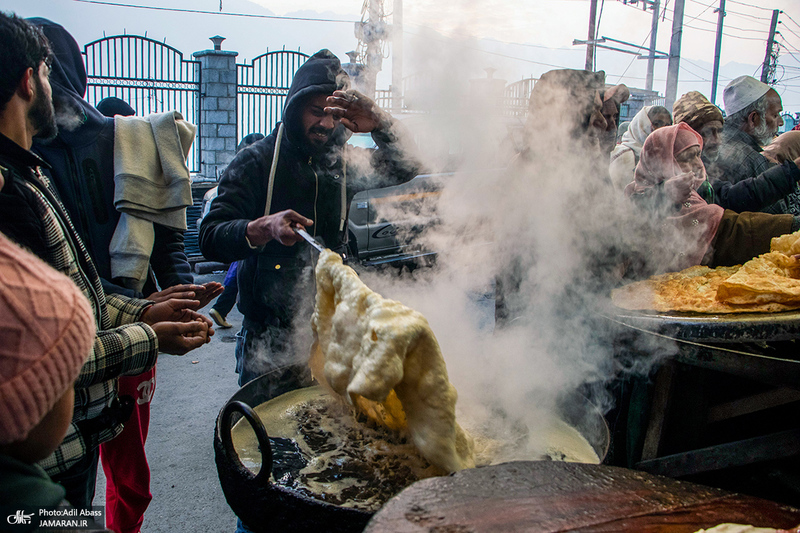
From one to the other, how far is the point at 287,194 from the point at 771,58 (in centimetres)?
2862

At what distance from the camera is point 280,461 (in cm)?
161

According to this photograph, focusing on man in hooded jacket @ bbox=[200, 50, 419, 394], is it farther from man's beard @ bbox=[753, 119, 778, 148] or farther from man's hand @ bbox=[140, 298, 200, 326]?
man's beard @ bbox=[753, 119, 778, 148]

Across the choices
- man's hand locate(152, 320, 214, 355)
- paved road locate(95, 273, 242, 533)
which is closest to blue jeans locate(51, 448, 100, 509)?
man's hand locate(152, 320, 214, 355)

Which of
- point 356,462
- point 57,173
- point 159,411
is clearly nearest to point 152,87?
point 159,411

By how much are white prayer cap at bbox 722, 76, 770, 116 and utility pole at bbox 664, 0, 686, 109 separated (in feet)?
54.8

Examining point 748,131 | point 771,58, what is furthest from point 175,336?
point 771,58

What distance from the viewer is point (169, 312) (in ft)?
6.23

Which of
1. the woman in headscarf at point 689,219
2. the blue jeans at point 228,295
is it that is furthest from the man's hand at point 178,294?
the blue jeans at point 228,295

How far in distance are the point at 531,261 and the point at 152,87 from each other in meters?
11.9

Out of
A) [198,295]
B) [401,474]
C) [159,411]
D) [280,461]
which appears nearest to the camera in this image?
[401,474]

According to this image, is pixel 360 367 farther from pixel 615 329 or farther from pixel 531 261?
pixel 531 261

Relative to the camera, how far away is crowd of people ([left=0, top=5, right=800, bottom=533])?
30.1 inches

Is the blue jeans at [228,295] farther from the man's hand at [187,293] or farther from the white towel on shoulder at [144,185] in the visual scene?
the man's hand at [187,293]

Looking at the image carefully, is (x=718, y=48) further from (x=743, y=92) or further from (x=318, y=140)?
(x=318, y=140)
